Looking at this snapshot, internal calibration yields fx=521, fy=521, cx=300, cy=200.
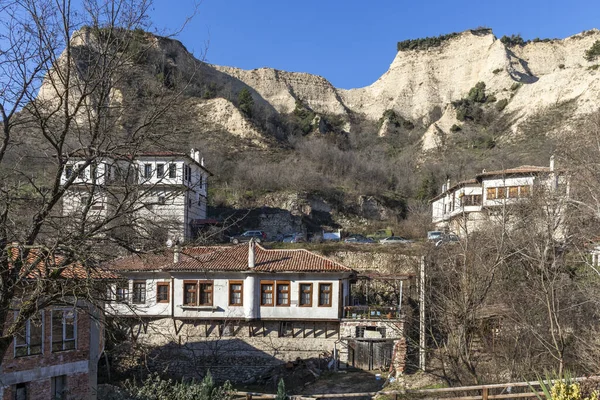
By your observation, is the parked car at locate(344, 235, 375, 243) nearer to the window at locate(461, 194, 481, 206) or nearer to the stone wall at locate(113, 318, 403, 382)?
the window at locate(461, 194, 481, 206)

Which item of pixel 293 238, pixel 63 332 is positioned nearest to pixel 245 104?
pixel 293 238

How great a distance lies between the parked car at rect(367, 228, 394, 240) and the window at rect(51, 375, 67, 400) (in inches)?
960

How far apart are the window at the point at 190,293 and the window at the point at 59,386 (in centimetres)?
890

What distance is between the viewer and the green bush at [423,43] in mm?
87750

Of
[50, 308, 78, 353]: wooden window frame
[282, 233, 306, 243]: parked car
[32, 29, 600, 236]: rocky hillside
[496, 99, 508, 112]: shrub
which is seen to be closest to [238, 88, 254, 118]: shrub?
[32, 29, 600, 236]: rocky hillside

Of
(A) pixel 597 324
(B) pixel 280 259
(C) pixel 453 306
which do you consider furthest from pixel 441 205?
(C) pixel 453 306

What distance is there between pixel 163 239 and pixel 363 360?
1632 cm

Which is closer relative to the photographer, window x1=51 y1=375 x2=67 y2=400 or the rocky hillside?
window x1=51 y1=375 x2=67 y2=400

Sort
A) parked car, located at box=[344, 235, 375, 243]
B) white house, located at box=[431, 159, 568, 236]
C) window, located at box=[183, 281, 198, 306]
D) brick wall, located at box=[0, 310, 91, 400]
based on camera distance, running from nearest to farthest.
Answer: brick wall, located at box=[0, 310, 91, 400] < window, located at box=[183, 281, 198, 306] < white house, located at box=[431, 159, 568, 236] < parked car, located at box=[344, 235, 375, 243]

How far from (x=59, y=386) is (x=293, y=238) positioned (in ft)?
72.5

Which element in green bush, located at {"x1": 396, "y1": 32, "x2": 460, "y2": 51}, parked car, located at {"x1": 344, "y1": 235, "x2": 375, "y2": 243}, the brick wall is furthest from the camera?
green bush, located at {"x1": 396, "y1": 32, "x2": 460, "y2": 51}

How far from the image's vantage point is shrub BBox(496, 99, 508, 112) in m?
66.2

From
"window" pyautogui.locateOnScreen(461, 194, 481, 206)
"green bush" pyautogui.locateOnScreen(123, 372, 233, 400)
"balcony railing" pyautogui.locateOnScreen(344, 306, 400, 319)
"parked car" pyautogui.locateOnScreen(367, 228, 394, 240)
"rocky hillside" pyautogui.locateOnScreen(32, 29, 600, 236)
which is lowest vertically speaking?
"balcony railing" pyautogui.locateOnScreen(344, 306, 400, 319)

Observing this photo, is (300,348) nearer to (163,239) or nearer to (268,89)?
(163,239)
